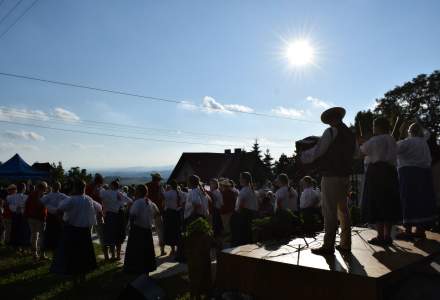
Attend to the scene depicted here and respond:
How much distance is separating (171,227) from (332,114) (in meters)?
6.47

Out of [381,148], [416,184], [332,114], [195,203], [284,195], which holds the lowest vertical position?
[195,203]

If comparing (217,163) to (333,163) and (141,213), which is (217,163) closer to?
(141,213)

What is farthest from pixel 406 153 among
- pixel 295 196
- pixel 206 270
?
pixel 295 196

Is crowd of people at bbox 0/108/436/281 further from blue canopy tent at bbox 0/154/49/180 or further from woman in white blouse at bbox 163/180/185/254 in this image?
blue canopy tent at bbox 0/154/49/180

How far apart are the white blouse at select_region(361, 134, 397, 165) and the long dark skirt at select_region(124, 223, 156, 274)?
4185 mm

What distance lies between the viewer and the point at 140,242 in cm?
707

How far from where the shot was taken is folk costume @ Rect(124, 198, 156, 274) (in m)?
6.96

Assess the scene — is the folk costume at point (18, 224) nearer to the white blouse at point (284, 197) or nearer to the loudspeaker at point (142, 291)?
the white blouse at point (284, 197)

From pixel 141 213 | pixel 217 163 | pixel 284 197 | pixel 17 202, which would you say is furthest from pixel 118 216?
pixel 217 163

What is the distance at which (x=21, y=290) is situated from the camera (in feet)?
22.3

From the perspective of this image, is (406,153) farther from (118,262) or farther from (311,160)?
(118,262)

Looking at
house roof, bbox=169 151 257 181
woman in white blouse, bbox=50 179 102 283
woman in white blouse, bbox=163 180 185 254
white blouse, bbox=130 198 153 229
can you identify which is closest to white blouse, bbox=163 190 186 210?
woman in white blouse, bbox=163 180 185 254

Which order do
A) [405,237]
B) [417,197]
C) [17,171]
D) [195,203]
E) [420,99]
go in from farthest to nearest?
[420,99] → [17,171] → [195,203] → [417,197] → [405,237]

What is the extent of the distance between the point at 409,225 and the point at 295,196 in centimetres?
420
